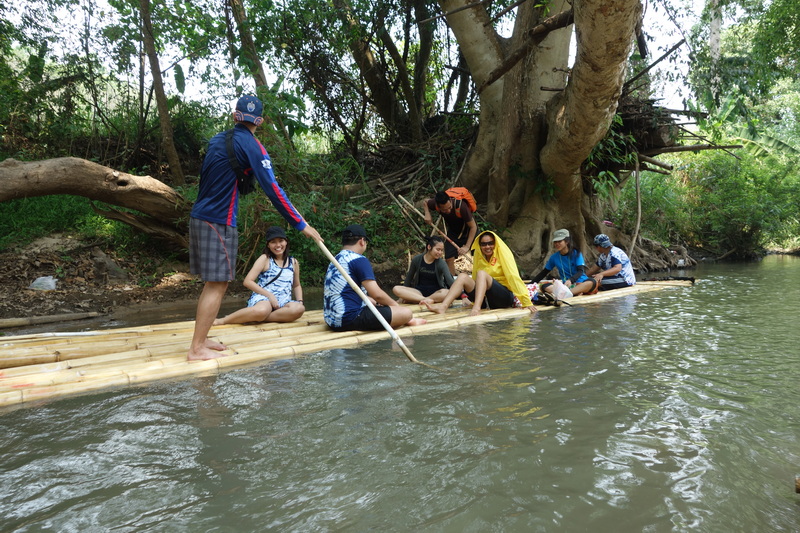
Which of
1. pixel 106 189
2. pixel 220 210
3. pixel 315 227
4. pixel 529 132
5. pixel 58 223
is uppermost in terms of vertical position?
pixel 529 132

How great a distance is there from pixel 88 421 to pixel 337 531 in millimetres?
1457

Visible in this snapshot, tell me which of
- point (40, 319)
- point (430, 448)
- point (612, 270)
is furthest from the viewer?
point (612, 270)

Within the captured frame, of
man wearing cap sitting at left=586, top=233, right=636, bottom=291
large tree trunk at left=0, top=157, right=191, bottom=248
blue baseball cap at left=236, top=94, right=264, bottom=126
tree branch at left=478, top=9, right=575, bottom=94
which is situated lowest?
man wearing cap sitting at left=586, top=233, right=636, bottom=291

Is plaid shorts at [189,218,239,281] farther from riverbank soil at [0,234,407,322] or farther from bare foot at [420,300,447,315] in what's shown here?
riverbank soil at [0,234,407,322]

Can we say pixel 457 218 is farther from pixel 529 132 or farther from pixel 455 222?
pixel 529 132


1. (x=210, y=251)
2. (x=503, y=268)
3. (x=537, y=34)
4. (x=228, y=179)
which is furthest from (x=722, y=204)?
(x=210, y=251)

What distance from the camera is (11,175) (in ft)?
19.4

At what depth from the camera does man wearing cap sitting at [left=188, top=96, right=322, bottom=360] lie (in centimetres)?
324

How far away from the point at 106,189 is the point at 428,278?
165 inches

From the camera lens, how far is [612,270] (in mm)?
6820

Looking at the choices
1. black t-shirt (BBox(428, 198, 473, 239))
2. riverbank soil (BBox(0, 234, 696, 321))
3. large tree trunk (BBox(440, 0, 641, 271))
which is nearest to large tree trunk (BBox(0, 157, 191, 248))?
riverbank soil (BBox(0, 234, 696, 321))

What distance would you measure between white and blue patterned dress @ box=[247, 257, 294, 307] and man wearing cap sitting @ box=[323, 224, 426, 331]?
0.64 m

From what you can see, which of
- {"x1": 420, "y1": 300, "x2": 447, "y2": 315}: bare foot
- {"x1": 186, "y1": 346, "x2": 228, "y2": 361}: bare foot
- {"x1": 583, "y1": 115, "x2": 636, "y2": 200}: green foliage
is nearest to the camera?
{"x1": 186, "y1": 346, "x2": 228, "y2": 361}: bare foot

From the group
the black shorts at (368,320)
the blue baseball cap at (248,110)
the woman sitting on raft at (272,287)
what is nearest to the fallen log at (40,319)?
the woman sitting on raft at (272,287)
